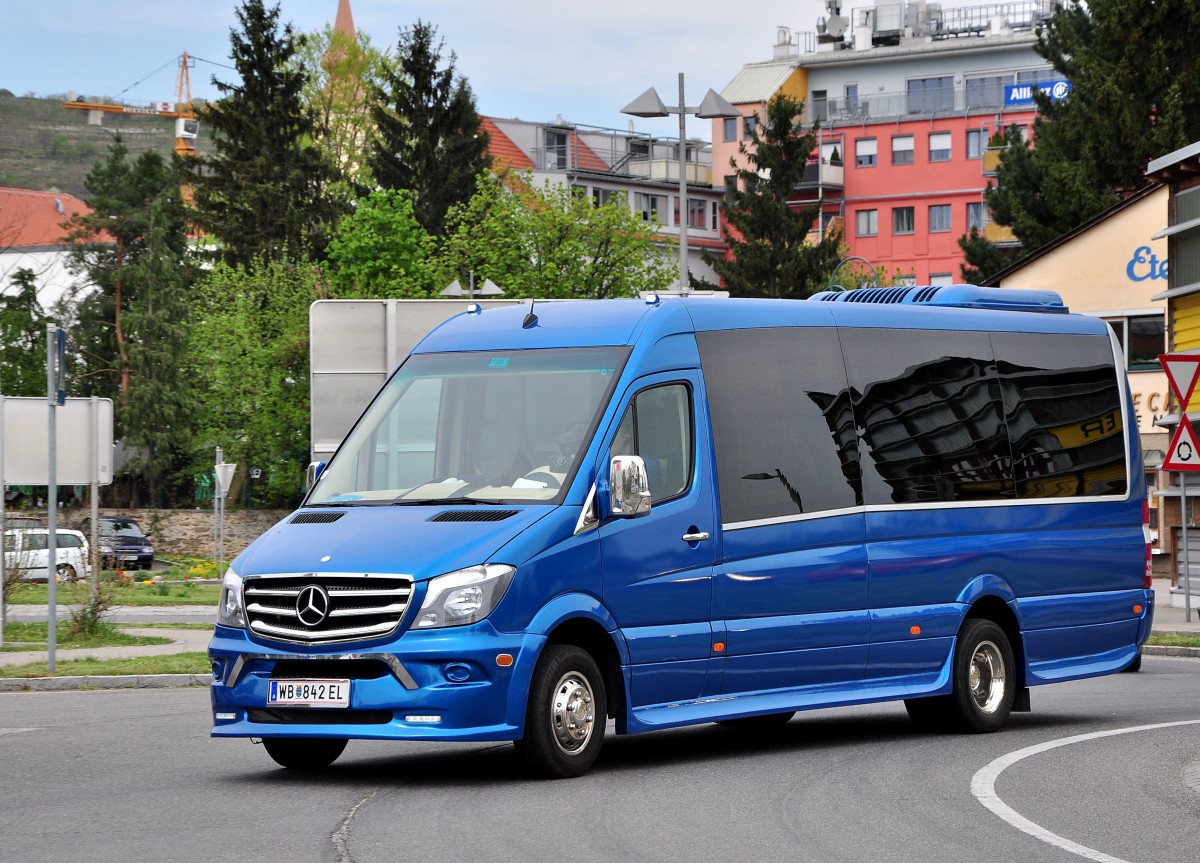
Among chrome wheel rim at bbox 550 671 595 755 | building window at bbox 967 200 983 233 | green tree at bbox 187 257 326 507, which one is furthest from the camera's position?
building window at bbox 967 200 983 233

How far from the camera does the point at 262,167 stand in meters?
79.8

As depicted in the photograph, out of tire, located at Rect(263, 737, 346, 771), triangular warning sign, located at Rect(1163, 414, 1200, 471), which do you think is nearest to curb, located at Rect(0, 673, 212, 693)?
tire, located at Rect(263, 737, 346, 771)

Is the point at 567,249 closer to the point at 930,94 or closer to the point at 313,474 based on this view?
the point at 313,474

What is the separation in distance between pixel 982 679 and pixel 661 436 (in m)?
4.01

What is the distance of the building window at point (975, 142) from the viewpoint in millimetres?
111938

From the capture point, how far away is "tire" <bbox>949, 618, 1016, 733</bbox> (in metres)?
14.6

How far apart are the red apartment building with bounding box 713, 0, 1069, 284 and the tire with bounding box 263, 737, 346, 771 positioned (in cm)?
9915

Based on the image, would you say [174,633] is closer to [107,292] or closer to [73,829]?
[73,829]

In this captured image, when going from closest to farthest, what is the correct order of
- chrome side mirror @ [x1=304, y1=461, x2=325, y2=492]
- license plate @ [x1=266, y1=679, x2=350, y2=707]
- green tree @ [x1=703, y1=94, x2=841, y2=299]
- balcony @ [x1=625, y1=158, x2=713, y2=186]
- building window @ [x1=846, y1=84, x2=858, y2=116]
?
license plate @ [x1=266, y1=679, x2=350, y2=707], chrome side mirror @ [x1=304, y1=461, x2=325, y2=492], green tree @ [x1=703, y1=94, x2=841, y2=299], building window @ [x1=846, y1=84, x2=858, y2=116], balcony @ [x1=625, y1=158, x2=713, y2=186]

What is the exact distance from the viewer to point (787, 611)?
1303cm

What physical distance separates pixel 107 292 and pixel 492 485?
83031 millimetres

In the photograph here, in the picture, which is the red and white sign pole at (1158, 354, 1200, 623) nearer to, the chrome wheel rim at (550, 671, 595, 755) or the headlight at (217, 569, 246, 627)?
the chrome wheel rim at (550, 671, 595, 755)

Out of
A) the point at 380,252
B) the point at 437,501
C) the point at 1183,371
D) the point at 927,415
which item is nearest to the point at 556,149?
the point at 380,252

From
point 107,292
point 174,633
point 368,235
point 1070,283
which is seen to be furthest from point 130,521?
point 174,633
